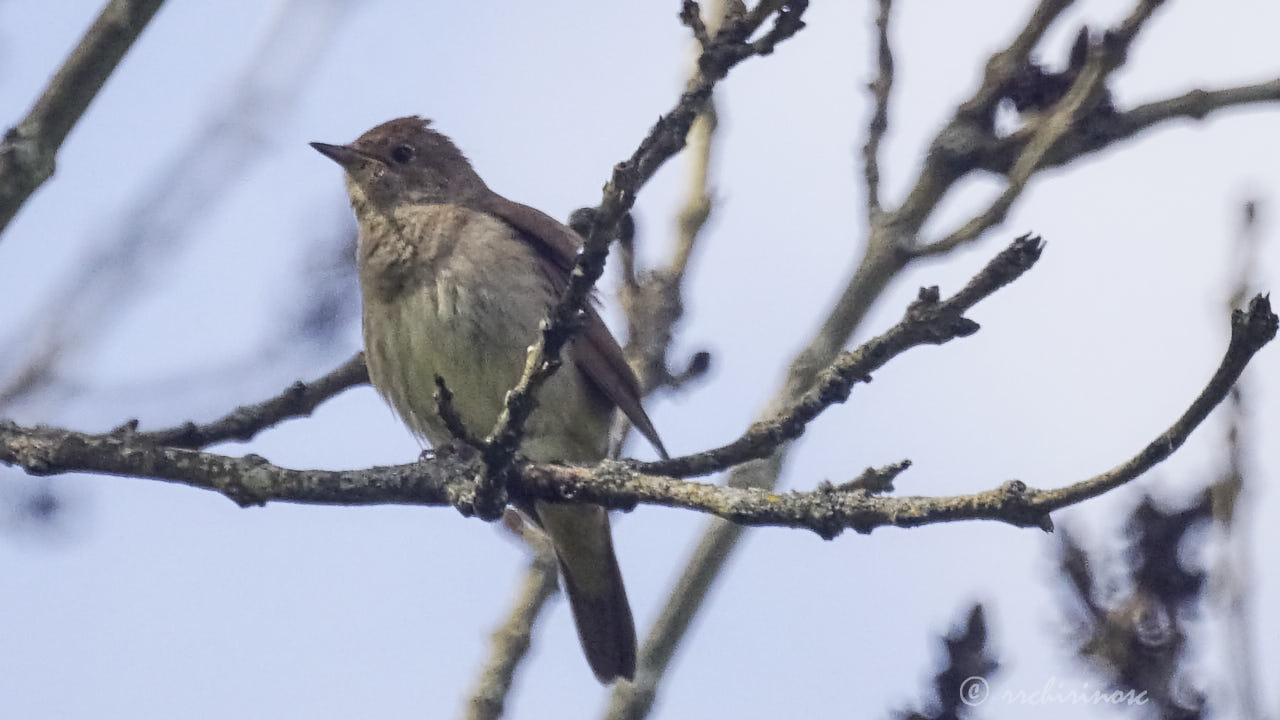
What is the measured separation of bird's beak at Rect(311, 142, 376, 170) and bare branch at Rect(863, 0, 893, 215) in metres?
2.86

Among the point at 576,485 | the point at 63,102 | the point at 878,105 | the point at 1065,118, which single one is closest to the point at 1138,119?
the point at 1065,118

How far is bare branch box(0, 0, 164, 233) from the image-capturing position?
3963mm

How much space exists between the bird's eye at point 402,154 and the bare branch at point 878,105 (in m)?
2.79

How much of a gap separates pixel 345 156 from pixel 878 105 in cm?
300

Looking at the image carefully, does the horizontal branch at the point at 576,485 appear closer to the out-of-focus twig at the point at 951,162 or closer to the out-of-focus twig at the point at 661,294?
the out-of-focus twig at the point at 951,162

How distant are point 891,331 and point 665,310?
2.70 meters

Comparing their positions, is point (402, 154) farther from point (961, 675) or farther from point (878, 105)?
point (961, 675)

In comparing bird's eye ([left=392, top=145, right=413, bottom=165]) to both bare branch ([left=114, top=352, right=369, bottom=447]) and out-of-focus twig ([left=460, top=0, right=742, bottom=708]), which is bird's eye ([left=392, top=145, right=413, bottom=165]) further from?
bare branch ([left=114, top=352, right=369, bottom=447])

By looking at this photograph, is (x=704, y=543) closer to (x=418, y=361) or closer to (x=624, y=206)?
(x=418, y=361)

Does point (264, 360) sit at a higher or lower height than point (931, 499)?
higher

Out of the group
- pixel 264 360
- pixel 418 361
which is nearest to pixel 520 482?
pixel 264 360

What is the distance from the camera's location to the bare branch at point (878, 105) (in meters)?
5.25

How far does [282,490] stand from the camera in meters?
4.56

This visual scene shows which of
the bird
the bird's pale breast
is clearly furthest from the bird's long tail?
the bird's pale breast
